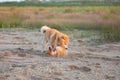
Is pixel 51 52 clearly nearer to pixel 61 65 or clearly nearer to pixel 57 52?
pixel 57 52

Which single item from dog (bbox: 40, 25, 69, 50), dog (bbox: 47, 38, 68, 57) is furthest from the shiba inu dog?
dog (bbox: 40, 25, 69, 50)

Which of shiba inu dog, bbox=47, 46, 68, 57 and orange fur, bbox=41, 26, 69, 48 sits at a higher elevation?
orange fur, bbox=41, 26, 69, 48

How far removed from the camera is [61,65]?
10625mm

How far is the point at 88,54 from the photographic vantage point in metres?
13.1

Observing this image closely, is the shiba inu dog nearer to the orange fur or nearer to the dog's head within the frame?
the dog's head

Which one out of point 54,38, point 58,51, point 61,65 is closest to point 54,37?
point 54,38

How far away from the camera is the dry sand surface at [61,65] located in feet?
31.6

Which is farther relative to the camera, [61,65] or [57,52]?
[57,52]

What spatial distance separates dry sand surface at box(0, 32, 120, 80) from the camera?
379 inches

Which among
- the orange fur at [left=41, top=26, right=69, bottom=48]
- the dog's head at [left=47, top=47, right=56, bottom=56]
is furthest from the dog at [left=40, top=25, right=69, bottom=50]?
the dog's head at [left=47, top=47, right=56, bottom=56]

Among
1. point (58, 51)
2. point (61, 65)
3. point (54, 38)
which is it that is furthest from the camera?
point (54, 38)

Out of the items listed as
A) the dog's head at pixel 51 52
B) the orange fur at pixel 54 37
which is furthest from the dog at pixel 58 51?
the orange fur at pixel 54 37

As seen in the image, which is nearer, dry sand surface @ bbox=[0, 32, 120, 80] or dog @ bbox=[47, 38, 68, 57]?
dry sand surface @ bbox=[0, 32, 120, 80]

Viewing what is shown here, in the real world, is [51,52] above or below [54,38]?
below
